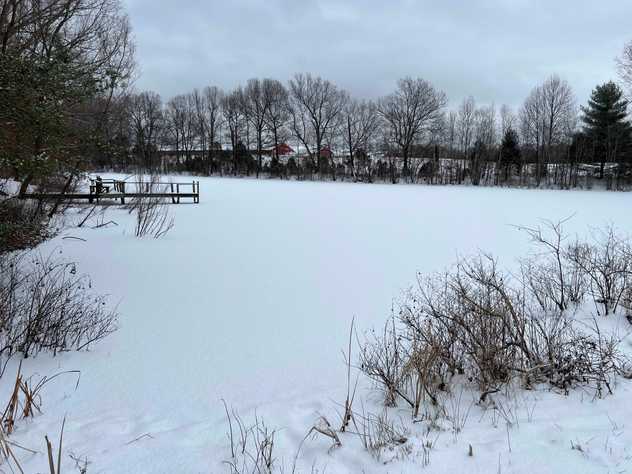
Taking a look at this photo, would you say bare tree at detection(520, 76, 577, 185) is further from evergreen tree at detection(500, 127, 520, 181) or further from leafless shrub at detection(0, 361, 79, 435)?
leafless shrub at detection(0, 361, 79, 435)

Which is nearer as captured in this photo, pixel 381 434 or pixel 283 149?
pixel 381 434

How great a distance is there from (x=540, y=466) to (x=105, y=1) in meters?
16.1

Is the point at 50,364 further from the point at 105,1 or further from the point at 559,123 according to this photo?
the point at 559,123

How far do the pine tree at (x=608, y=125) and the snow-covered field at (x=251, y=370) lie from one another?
38953 millimetres

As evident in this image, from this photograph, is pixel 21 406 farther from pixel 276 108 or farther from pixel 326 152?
pixel 276 108

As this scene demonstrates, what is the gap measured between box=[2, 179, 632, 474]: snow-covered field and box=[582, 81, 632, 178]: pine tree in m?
39.0

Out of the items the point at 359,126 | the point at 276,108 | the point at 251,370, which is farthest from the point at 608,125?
the point at 251,370

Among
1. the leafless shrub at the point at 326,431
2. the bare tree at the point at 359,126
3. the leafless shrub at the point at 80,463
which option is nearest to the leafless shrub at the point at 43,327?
the leafless shrub at the point at 80,463

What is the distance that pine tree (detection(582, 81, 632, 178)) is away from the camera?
135ft

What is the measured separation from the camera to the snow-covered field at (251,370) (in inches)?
116

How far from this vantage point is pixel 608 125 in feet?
137

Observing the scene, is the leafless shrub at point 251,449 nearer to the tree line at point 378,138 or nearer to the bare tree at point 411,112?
the tree line at point 378,138

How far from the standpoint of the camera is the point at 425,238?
12891mm

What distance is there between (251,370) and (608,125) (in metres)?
49.9
